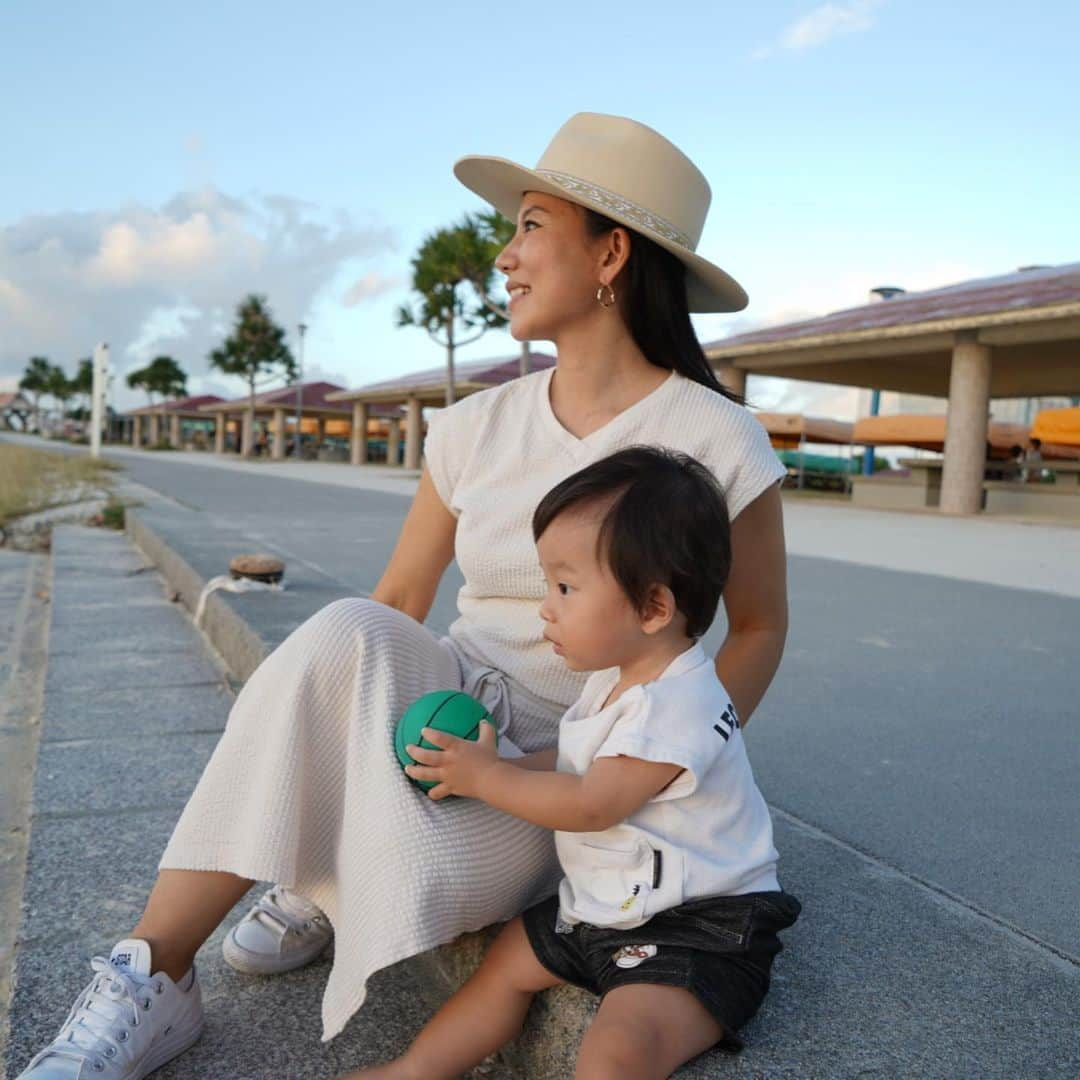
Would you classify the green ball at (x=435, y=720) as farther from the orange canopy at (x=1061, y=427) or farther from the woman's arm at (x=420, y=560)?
the orange canopy at (x=1061, y=427)

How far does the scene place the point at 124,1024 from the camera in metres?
1.43

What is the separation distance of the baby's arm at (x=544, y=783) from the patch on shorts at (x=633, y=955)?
5.7 inches

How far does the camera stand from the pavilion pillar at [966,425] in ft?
48.1

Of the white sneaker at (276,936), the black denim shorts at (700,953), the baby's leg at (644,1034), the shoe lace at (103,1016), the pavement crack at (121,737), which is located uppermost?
the black denim shorts at (700,953)

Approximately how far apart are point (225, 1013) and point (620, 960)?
691 mm

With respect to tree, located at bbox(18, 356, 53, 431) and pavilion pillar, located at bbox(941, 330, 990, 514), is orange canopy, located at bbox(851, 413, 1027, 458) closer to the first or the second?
pavilion pillar, located at bbox(941, 330, 990, 514)

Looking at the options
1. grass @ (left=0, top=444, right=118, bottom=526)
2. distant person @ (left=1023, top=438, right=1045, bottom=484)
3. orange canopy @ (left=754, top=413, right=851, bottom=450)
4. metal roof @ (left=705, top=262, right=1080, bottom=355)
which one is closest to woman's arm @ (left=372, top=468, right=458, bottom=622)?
grass @ (left=0, top=444, right=118, bottom=526)

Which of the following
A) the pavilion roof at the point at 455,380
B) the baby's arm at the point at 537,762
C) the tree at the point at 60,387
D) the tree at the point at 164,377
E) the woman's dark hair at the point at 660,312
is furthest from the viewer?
the tree at the point at 60,387

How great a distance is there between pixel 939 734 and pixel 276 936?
190cm

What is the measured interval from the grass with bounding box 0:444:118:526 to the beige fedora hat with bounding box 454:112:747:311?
9594 mm

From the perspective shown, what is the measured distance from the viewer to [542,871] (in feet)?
5.15

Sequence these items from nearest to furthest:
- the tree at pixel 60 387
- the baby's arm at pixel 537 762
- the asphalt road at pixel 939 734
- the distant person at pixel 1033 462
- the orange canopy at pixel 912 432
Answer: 1. the baby's arm at pixel 537 762
2. the asphalt road at pixel 939 734
3. the distant person at pixel 1033 462
4. the orange canopy at pixel 912 432
5. the tree at pixel 60 387

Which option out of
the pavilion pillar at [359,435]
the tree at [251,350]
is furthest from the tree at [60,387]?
the pavilion pillar at [359,435]

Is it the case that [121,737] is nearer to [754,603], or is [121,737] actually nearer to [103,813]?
[103,813]
